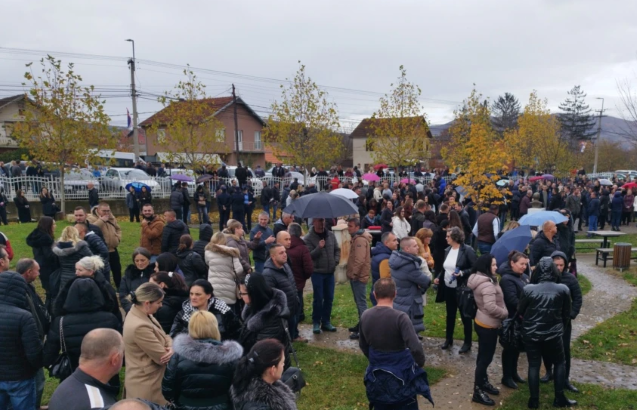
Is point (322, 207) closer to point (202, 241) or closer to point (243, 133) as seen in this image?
point (202, 241)

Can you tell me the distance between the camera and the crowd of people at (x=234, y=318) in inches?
137

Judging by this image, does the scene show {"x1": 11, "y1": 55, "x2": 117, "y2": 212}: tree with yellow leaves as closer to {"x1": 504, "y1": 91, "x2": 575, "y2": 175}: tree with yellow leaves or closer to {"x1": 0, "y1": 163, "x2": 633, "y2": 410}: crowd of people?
{"x1": 0, "y1": 163, "x2": 633, "y2": 410}: crowd of people

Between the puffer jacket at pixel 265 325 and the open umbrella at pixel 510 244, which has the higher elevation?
the open umbrella at pixel 510 244

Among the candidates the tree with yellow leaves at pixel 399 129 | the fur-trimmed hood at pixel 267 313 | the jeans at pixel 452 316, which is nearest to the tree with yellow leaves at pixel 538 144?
the tree with yellow leaves at pixel 399 129

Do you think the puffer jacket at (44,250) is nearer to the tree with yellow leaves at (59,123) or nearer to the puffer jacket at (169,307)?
the puffer jacket at (169,307)

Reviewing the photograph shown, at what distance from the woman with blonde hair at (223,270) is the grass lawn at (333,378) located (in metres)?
1.46

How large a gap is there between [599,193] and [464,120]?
16441 mm

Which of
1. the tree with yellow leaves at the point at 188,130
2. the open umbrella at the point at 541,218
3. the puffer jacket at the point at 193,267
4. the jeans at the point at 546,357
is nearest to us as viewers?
the jeans at the point at 546,357

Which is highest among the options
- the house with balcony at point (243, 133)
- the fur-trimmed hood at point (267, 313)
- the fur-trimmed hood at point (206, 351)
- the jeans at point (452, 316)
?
the house with balcony at point (243, 133)

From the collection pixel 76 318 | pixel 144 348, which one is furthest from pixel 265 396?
pixel 76 318

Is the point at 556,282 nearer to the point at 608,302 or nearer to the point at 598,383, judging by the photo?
the point at 598,383

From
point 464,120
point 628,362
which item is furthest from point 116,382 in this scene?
point 464,120

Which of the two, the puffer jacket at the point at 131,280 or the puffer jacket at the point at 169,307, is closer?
the puffer jacket at the point at 169,307

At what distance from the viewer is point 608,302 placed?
10320mm
